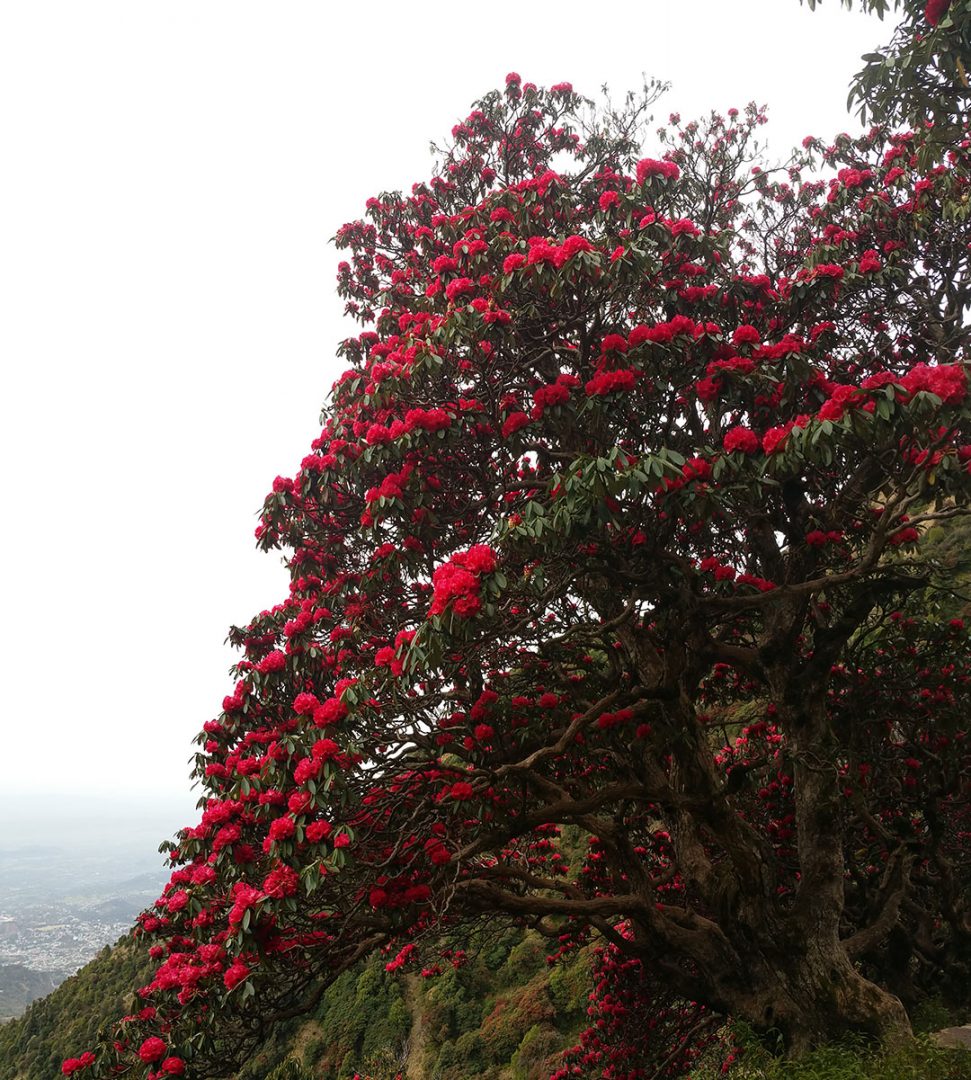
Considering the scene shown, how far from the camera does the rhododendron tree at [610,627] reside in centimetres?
486

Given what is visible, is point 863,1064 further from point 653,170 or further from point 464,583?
point 653,170

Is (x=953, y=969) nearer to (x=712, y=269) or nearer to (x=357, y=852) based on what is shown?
(x=357, y=852)

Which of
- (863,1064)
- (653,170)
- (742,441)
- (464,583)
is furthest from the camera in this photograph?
(653,170)

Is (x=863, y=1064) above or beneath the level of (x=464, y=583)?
beneath

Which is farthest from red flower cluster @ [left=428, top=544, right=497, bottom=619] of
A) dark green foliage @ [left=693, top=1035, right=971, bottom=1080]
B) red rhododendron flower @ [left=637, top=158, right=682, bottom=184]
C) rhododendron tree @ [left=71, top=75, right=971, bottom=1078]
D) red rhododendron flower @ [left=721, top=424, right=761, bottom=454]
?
red rhododendron flower @ [left=637, top=158, right=682, bottom=184]

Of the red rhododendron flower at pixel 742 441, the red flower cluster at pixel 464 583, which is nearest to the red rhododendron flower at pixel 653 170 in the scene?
the red rhododendron flower at pixel 742 441

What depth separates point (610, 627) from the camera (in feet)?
19.3

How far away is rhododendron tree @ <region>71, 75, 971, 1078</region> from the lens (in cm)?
486

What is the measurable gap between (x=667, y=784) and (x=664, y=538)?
2.82 m

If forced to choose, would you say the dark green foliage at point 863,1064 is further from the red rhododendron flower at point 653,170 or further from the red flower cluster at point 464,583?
the red rhododendron flower at point 653,170

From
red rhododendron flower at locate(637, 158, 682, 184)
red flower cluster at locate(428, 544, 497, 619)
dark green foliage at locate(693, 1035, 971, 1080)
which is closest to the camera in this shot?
red flower cluster at locate(428, 544, 497, 619)

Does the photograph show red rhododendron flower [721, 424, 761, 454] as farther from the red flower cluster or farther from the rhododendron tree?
the red flower cluster

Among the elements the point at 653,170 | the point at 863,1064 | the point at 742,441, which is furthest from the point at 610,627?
the point at 653,170

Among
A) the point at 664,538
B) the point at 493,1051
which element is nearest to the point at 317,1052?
the point at 493,1051
